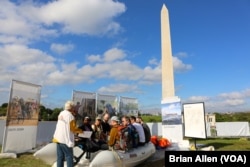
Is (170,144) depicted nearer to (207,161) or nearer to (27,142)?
(27,142)

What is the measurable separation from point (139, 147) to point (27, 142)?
157 inches

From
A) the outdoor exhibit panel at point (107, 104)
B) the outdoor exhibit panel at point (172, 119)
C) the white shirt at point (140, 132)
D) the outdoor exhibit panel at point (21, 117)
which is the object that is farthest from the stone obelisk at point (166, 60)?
the outdoor exhibit panel at point (21, 117)

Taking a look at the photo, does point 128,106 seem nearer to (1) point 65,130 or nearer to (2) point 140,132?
(2) point 140,132

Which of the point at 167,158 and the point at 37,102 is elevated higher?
the point at 37,102

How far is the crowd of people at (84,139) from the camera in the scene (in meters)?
4.96

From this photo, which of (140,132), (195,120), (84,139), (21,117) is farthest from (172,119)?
(84,139)

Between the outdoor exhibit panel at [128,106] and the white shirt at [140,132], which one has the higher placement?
the outdoor exhibit panel at [128,106]

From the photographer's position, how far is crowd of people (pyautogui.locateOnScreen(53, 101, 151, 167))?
4.96 metres

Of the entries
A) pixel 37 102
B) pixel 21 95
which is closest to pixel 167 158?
pixel 21 95

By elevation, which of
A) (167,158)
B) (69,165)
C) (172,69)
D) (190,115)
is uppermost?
(172,69)

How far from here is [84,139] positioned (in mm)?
5844

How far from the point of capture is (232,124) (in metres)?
21.1

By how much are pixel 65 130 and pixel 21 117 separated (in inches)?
188

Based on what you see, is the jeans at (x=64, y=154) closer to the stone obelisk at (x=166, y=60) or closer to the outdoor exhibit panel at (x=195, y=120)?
A: the outdoor exhibit panel at (x=195, y=120)
